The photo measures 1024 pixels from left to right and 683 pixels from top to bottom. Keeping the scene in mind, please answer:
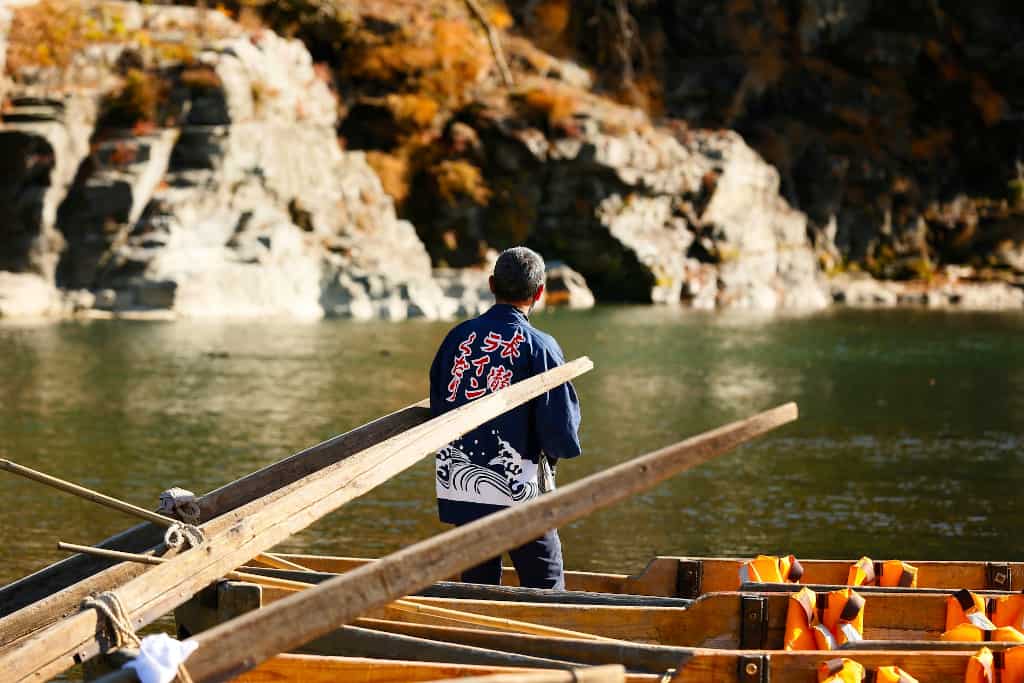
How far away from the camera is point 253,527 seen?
20.6 feet

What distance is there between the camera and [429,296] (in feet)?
207

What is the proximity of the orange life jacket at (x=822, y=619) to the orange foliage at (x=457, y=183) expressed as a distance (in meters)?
71.5

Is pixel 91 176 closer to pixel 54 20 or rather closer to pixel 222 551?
pixel 54 20

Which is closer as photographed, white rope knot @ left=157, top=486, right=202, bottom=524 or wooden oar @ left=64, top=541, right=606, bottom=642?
wooden oar @ left=64, top=541, right=606, bottom=642

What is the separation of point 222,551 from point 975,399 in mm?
27962

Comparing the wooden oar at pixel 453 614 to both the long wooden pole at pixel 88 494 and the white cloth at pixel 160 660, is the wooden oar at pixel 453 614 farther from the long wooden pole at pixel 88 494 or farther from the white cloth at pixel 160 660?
the white cloth at pixel 160 660

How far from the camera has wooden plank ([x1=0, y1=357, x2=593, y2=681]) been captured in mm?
5352

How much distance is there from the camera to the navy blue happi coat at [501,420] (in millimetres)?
7438

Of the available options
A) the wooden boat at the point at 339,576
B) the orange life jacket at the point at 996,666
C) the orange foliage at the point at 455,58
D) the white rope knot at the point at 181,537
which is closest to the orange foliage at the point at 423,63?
the orange foliage at the point at 455,58

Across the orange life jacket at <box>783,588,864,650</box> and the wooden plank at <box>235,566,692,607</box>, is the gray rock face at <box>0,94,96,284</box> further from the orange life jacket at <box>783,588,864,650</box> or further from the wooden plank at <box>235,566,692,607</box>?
the orange life jacket at <box>783,588,864,650</box>

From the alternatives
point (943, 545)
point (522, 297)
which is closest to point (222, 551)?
point (522, 297)

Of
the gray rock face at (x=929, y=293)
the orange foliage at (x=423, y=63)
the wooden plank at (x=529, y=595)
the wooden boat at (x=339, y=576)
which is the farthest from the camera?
the gray rock face at (x=929, y=293)

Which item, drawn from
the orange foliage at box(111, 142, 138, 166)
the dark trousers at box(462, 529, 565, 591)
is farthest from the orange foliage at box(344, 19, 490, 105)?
the dark trousers at box(462, 529, 565, 591)

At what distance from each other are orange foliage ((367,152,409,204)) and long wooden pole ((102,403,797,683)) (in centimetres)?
7330
